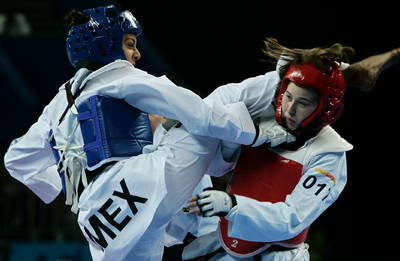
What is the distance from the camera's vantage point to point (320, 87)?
3227mm

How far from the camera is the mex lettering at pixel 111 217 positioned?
3.25m

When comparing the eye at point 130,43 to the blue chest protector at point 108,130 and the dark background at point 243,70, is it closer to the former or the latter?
the blue chest protector at point 108,130

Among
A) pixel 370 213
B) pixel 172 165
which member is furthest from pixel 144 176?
pixel 370 213

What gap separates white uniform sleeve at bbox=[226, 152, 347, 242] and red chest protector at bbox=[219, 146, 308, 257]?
0.09 meters

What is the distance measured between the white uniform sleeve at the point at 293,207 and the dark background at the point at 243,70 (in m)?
3.99

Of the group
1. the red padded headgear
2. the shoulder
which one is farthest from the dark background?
the red padded headgear

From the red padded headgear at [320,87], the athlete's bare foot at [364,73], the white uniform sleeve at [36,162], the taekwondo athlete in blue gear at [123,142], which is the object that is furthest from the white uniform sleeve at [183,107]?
the white uniform sleeve at [36,162]

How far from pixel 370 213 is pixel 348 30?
89.1 inches

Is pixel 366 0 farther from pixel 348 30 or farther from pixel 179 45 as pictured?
pixel 179 45

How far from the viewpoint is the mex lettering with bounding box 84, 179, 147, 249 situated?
10.7ft

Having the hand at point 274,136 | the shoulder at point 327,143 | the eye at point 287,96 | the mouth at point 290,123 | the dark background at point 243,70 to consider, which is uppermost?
the eye at point 287,96

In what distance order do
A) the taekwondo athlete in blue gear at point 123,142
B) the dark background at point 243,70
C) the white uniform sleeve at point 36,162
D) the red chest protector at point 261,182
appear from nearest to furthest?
1. the taekwondo athlete in blue gear at point 123,142
2. the red chest protector at point 261,182
3. the white uniform sleeve at point 36,162
4. the dark background at point 243,70

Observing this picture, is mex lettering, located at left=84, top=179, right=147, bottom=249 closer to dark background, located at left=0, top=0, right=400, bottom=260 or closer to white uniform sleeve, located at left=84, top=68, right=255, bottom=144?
white uniform sleeve, located at left=84, top=68, right=255, bottom=144

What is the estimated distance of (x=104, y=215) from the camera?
3.30m
